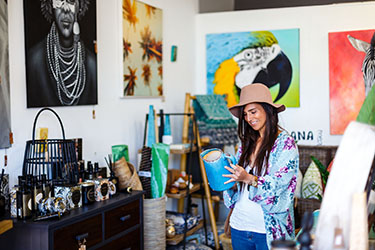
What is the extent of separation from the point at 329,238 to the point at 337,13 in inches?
158

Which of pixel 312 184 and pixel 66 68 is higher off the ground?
pixel 66 68

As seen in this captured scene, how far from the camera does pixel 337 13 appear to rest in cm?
504

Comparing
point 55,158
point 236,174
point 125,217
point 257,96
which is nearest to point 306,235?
point 236,174

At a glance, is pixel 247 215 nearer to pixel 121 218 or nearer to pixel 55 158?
pixel 121 218

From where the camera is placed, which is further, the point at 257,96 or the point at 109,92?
the point at 109,92

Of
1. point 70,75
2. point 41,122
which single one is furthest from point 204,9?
point 41,122

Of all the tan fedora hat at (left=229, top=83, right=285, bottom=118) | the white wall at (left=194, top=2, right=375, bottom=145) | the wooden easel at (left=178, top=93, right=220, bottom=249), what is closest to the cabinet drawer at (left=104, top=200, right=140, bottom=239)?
the tan fedora hat at (left=229, top=83, right=285, bottom=118)

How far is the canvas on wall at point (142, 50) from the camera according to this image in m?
4.20

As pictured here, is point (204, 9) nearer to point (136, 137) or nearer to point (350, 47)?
point (350, 47)

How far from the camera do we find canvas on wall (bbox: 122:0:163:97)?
4199mm

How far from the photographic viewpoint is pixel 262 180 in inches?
101

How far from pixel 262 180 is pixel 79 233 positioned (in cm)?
105

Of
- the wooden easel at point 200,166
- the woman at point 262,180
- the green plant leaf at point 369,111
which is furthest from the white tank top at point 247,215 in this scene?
the wooden easel at point 200,166

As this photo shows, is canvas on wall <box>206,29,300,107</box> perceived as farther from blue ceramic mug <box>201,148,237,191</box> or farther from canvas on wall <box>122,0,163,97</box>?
blue ceramic mug <box>201,148,237,191</box>
